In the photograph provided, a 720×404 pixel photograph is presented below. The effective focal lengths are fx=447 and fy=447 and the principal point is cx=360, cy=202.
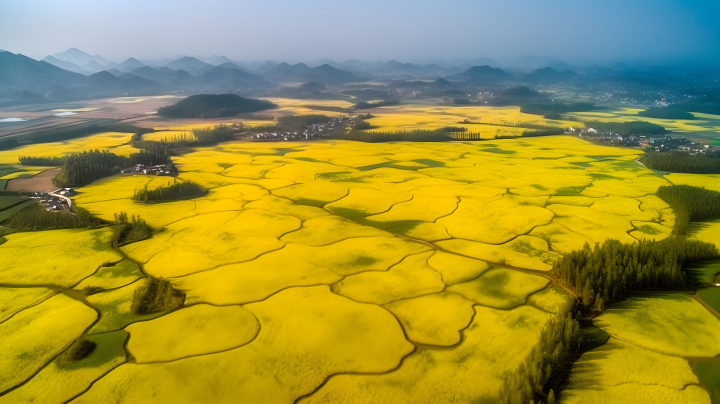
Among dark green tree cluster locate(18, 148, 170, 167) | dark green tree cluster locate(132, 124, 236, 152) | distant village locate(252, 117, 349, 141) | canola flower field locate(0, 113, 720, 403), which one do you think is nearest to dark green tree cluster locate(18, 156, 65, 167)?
dark green tree cluster locate(18, 148, 170, 167)

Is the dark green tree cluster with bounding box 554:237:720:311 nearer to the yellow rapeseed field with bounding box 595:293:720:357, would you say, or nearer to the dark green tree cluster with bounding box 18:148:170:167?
the yellow rapeseed field with bounding box 595:293:720:357

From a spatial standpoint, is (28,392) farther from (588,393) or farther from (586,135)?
(586,135)

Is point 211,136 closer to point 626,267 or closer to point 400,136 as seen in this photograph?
point 400,136

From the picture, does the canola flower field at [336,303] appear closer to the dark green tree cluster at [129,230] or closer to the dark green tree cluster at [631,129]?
the dark green tree cluster at [129,230]

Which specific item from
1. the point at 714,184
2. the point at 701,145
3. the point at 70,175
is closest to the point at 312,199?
the point at 70,175

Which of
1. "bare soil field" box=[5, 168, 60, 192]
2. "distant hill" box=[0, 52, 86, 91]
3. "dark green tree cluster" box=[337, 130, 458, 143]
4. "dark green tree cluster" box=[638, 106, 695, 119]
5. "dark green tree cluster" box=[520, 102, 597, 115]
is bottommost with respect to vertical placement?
"bare soil field" box=[5, 168, 60, 192]

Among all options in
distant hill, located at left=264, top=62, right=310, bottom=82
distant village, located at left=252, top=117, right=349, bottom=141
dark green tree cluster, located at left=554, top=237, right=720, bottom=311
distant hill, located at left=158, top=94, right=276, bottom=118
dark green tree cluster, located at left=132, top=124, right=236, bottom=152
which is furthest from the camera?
distant hill, located at left=264, top=62, right=310, bottom=82
